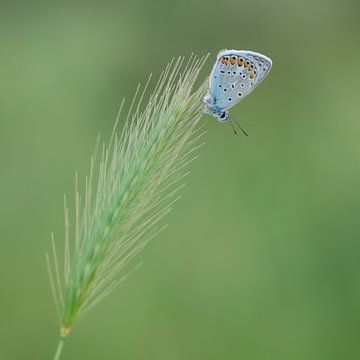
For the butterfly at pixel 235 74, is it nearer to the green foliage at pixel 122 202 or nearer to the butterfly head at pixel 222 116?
the butterfly head at pixel 222 116

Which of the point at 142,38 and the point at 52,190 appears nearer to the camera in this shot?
the point at 52,190

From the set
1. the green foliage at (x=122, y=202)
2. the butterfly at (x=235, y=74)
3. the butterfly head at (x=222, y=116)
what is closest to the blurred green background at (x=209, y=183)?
the butterfly head at (x=222, y=116)

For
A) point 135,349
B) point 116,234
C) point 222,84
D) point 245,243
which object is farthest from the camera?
point 245,243

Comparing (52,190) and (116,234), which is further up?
(52,190)

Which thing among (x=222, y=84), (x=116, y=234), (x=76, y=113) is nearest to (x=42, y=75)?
(x=76, y=113)

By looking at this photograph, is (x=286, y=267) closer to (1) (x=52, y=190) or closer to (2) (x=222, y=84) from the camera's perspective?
(1) (x=52, y=190)

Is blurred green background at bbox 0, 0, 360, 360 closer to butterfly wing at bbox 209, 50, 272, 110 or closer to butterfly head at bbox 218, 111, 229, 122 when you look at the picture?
butterfly head at bbox 218, 111, 229, 122

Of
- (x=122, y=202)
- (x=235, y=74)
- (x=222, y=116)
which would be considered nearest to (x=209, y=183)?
(x=222, y=116)
